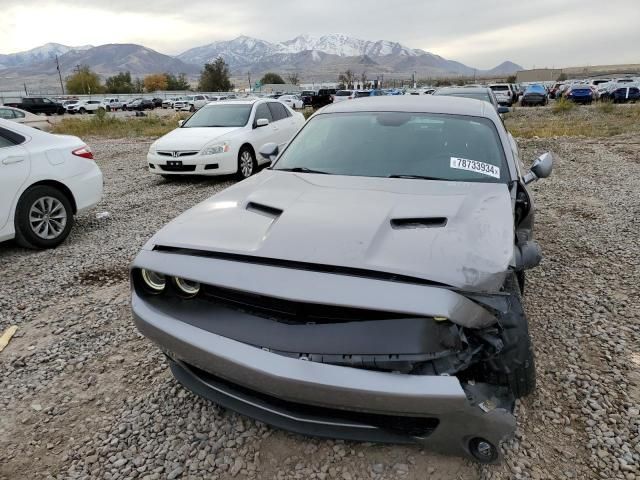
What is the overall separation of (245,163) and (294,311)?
7.60 metres

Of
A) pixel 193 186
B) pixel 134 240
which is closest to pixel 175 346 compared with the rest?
pixel 134 240

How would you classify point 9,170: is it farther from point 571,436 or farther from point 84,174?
point 571,436

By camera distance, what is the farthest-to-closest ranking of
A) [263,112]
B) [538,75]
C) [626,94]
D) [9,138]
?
[538,75]
[626,94]
[263,112]
[9,138]

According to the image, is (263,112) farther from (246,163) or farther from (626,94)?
(626,94)

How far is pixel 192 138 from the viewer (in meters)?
8.97

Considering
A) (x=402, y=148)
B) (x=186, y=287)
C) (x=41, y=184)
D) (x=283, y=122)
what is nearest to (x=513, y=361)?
(x=186, y=287)

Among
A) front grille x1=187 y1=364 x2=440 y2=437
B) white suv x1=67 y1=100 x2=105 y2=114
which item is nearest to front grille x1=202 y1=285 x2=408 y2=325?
front grille x1=187 y1=364 x2=440 y2=437

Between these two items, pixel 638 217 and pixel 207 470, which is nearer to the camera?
pixel 207 470

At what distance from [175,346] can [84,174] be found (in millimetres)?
4417

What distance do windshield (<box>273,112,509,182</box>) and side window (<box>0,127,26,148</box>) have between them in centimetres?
338

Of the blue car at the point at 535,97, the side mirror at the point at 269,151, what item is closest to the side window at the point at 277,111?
the side mirror at the point at 269,151

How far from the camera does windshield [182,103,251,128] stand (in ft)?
31.9

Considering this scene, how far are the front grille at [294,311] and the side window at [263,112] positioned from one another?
8.29 meters

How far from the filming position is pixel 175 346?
2.12 m
